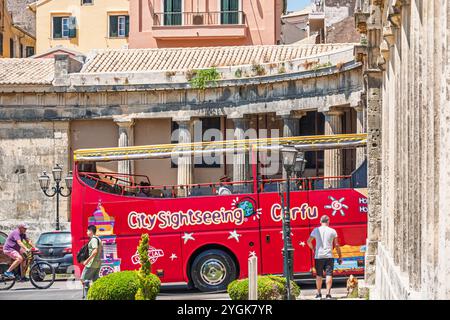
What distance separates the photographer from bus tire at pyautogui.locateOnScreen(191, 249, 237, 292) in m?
28.7

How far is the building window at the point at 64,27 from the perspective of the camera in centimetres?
6575

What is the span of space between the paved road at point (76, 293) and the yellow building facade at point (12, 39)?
38761 millimetres

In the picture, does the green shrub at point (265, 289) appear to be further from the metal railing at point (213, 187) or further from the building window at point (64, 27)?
the building window at point (64, 27)

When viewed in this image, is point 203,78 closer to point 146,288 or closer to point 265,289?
point 265,289

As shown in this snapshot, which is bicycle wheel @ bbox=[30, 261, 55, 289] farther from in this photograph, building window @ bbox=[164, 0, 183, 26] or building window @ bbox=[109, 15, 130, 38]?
building window @ bbox=[109, 15, 130, 38]

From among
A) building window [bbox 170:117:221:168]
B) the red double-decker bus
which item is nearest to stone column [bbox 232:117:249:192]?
building window [bbox 170:117:221:168]

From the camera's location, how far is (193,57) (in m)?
46.7

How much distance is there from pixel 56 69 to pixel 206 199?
17402mm

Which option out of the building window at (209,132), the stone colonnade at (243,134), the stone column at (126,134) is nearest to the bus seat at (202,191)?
the stone colonnade at (243,134)

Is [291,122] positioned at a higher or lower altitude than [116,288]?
higher

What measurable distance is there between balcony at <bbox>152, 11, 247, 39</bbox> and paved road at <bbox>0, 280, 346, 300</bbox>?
23954 mm

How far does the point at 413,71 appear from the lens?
14.1 m

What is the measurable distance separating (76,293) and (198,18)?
2778cm

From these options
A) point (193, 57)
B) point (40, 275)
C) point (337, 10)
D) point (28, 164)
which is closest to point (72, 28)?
point (337, 10)
